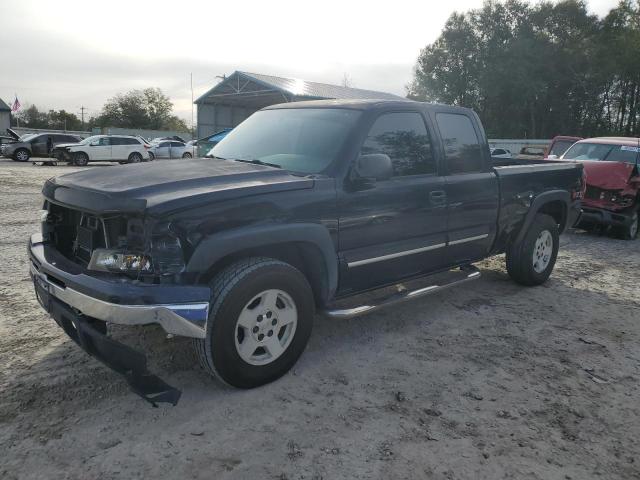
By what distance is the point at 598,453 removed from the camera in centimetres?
279

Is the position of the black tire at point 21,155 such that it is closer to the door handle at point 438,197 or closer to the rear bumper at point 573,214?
the rear bumper at point 573,214

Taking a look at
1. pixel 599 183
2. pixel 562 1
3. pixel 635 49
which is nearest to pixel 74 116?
pixel 562 1

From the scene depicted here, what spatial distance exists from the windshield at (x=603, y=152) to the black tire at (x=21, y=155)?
25253mm

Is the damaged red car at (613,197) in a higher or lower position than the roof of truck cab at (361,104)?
lower

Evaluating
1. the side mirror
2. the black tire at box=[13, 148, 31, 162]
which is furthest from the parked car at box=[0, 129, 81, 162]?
the side mirror

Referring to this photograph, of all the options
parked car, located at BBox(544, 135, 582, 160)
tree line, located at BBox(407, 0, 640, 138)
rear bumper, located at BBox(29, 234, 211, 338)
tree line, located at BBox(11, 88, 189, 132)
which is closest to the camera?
rear bumper, located at BBox(29, 234, 211, 338)

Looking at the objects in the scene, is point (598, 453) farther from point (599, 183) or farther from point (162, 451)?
point (599, 183)

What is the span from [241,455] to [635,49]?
4431 cm

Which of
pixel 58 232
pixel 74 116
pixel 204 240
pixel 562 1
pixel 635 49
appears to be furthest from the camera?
pixel 74 116

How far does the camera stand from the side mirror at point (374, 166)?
139 inches

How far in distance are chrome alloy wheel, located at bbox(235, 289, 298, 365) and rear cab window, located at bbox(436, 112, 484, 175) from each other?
2100mm

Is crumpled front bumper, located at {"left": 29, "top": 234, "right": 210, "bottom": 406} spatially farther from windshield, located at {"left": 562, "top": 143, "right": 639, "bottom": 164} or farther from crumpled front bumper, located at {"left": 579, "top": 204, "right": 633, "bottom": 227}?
windshield, located at {"left": 562, "top": 143, "right": 639, "bottom": 164}

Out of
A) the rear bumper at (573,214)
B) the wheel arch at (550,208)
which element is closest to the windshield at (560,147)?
the rear bumper at (573,214)

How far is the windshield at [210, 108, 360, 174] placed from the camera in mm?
3816
